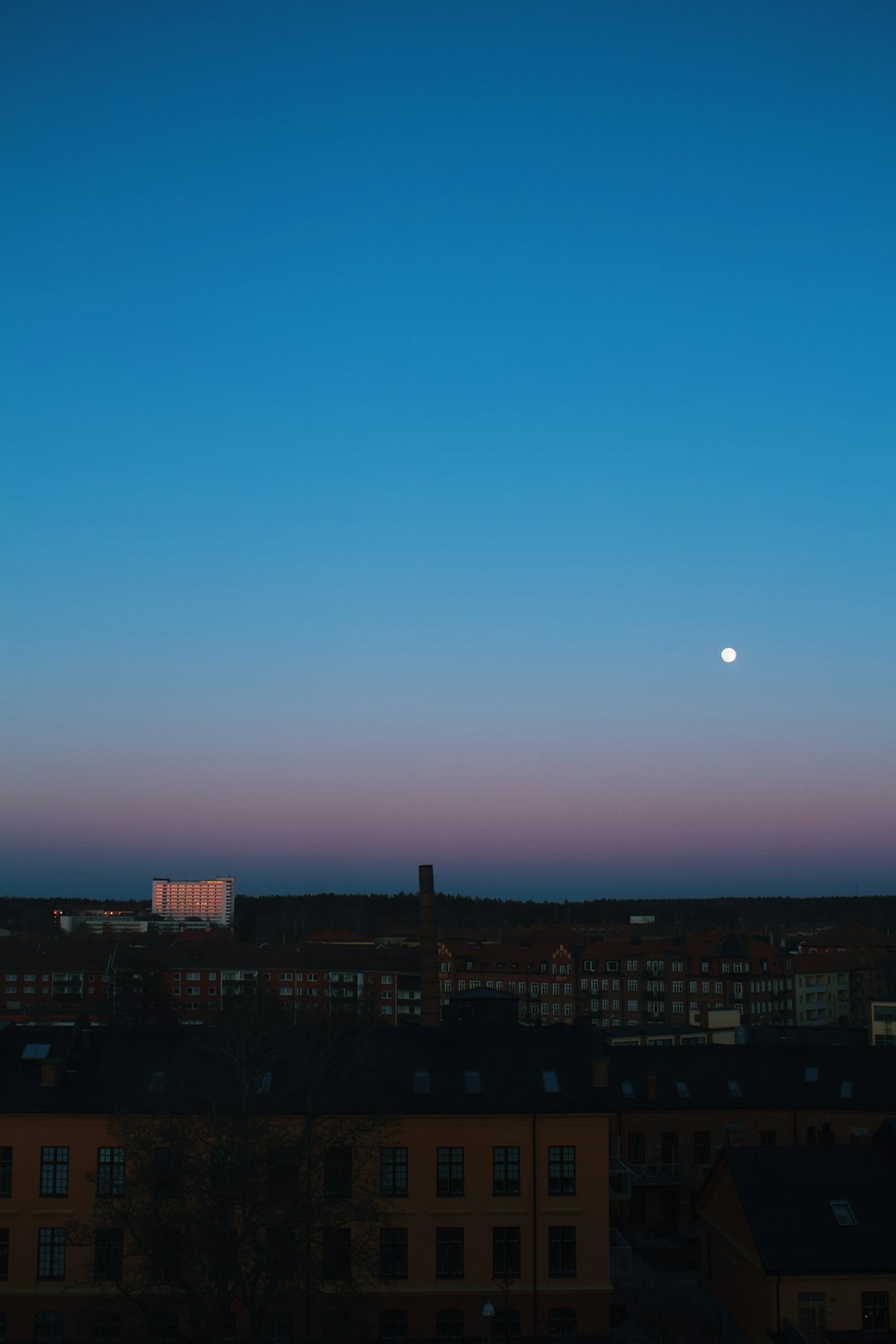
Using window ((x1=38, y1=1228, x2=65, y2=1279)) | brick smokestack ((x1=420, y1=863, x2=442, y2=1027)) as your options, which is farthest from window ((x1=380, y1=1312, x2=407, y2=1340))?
brick smokestack ((x1=420, y1=863, x2=442, y2=1027))

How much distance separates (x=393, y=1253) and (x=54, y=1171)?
9.79 m

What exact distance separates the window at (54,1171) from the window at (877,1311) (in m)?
21.7

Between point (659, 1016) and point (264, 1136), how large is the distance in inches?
3388

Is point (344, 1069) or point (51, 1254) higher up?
point (344, 1069)

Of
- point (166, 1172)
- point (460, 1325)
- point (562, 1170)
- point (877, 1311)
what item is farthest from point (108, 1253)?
point (877, 1311)

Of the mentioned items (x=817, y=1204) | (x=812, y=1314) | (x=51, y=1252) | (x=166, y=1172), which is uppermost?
(x=166, y=1172)

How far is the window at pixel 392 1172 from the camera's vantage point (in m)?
35.2

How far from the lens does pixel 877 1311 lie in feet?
105

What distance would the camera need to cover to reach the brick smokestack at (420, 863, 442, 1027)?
5502cm

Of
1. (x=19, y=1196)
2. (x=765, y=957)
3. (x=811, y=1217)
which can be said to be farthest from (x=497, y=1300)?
(x=765, y=957)

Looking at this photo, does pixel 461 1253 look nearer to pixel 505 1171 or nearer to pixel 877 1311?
pixel 505 1171

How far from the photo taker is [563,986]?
11369 centimetres

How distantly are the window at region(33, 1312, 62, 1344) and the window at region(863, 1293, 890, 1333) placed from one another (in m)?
21.4

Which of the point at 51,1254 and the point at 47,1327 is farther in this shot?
the point at 51,1254
